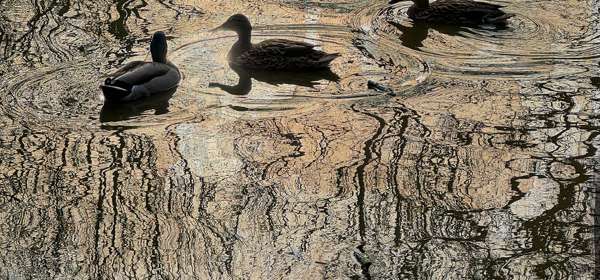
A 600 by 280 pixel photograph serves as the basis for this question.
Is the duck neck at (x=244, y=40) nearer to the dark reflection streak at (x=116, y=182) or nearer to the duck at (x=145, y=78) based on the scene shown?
the duck at (x=145, y=78)

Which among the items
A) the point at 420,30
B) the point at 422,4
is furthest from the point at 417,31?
the point at 422,4

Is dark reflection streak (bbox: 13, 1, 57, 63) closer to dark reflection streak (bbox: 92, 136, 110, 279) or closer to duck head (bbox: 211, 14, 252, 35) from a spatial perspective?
duck head (bbox: 211, 14, 252, 35)

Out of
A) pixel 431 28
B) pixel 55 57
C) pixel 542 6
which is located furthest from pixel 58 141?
pixel 542 6

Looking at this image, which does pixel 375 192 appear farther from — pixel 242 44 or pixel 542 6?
pixel 542 6

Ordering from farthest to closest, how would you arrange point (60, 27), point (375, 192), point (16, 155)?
point (60, 27) < point (16, 155) < point (375, 192)

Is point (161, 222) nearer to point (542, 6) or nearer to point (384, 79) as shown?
point (384, 79)

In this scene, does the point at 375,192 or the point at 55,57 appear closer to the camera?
the point at 375,192

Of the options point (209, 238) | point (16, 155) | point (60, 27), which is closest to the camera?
point (209, 238)
